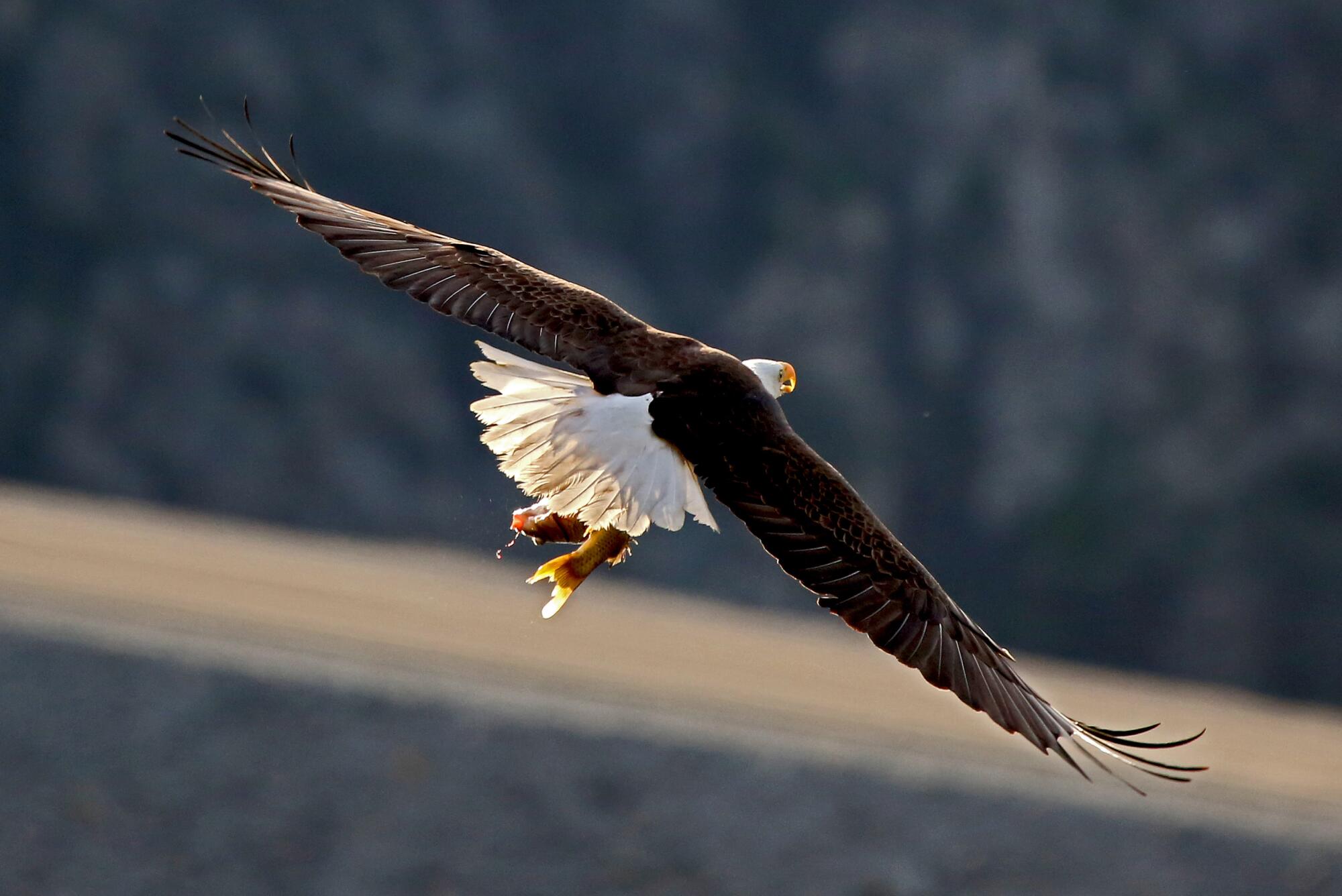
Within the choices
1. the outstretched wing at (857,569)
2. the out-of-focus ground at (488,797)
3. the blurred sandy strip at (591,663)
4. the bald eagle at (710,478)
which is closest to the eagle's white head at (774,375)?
the bald eagle at (710,478)

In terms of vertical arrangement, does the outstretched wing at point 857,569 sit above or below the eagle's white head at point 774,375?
below

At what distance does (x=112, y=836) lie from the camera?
53.8 feet

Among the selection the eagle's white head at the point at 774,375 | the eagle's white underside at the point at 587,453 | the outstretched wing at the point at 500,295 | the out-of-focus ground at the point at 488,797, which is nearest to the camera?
the eagle's white underside at the point at 587,453

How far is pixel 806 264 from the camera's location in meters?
33.6

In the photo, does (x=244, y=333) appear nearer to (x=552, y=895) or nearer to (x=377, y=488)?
(x=377, y=488)

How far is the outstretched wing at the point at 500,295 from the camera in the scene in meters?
5.82

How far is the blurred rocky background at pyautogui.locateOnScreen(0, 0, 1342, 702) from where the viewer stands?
30.8 m

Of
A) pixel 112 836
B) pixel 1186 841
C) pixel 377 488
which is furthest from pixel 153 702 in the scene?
pixel 377 488

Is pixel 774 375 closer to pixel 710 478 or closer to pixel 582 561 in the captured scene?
pixel 710 478

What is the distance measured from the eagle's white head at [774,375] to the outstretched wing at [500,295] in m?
0.27

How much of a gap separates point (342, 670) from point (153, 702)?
1585 mm

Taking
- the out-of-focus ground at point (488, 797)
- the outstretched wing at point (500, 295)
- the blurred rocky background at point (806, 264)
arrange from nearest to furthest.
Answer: the outstretched wing at point (500, 295), the out-of-focus ground at point (488, 797), the blurred rocky background at point (806, 264)

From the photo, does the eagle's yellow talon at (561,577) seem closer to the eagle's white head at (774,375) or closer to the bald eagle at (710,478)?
the bald eagle at (710,478)

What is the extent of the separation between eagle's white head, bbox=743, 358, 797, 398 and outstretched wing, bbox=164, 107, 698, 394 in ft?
0.89
